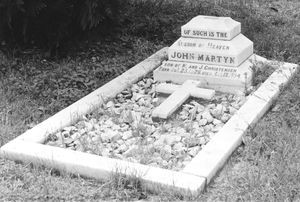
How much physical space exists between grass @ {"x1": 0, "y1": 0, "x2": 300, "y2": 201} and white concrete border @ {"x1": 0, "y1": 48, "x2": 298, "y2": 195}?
56 millimetres

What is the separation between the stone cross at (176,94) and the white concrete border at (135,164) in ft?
1.13

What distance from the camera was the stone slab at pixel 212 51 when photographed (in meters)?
4.39

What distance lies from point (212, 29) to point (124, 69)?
97 centimetres

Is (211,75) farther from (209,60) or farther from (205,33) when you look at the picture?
(205,33)

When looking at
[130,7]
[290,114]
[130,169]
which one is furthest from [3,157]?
[130,7]

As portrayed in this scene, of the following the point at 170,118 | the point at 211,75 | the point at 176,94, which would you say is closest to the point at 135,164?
the point at 170,118

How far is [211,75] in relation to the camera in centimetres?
440

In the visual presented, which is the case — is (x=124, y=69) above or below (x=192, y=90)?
below

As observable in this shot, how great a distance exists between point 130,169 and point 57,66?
2054mm

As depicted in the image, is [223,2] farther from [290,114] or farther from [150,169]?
[150,169]

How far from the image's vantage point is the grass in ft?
10.1

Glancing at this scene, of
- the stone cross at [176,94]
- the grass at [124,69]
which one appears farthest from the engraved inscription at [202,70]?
the grass at [124,69]

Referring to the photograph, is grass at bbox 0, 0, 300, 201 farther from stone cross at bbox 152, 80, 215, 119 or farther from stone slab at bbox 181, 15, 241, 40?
stone slab at bbox 181, 15, 241, 40

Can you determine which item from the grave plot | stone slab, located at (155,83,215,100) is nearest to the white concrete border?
the grave plot
